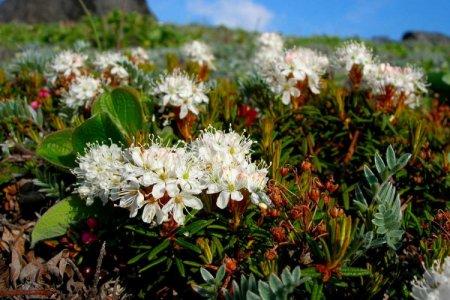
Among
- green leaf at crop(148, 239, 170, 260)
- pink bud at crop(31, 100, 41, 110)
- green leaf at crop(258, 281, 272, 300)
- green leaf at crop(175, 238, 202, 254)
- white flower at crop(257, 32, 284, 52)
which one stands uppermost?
white flower at crop(257, 32, 284, 52)

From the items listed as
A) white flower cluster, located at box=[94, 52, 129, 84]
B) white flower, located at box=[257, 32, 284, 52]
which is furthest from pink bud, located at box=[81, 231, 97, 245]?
white flower, located at box=[257, 32, 284, 52]

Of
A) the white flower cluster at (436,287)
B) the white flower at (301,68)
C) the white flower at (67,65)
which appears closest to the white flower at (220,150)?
the white flower cluster at (436,287)

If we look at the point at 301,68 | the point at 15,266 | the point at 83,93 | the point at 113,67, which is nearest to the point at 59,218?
the point at 15,266

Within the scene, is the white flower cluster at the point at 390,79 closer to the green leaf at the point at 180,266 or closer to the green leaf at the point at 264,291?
the green leaf at the point at 180,266

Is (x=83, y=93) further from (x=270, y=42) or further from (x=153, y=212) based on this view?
(x=270, y=42)

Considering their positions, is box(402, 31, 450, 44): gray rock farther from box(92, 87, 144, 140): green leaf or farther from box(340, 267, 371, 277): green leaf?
box(340, 267, 371, 277): green leaf
